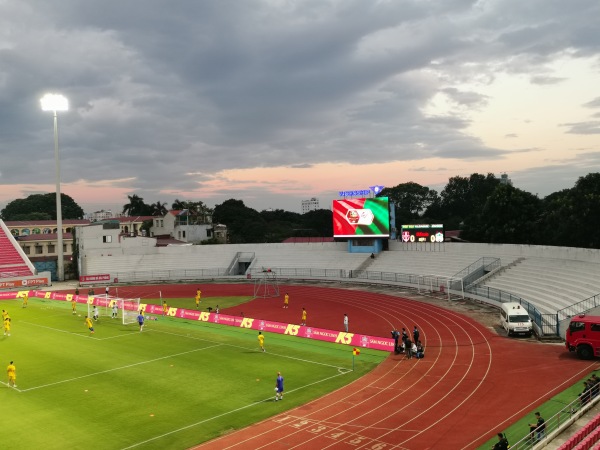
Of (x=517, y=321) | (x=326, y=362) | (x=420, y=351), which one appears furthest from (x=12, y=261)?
(x=517, y=321)

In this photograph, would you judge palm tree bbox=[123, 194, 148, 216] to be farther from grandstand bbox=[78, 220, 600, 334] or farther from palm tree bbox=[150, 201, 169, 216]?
grandstand bbox=[78, 220, 600, 334]

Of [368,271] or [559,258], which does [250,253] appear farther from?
[559,258]

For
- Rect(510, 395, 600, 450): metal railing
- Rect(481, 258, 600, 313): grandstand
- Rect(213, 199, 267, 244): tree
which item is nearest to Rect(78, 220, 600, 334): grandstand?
Rect(481, 258, 600, 313): grandstand

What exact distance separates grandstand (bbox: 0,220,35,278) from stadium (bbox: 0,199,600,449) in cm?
1540

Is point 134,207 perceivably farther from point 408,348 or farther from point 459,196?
point 408,348

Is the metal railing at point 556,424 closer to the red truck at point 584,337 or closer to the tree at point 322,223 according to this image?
the red truck at point 584,337

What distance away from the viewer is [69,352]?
3703cm

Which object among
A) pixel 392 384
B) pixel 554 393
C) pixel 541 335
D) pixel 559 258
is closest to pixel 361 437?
pixel 392 384

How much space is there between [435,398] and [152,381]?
1613 cm

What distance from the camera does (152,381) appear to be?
1167 inches

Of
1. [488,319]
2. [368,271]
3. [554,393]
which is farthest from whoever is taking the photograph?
[368,271]

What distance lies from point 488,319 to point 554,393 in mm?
19203

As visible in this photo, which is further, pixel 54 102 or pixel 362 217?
pixel 54 102

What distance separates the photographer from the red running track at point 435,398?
2102 centimetres
